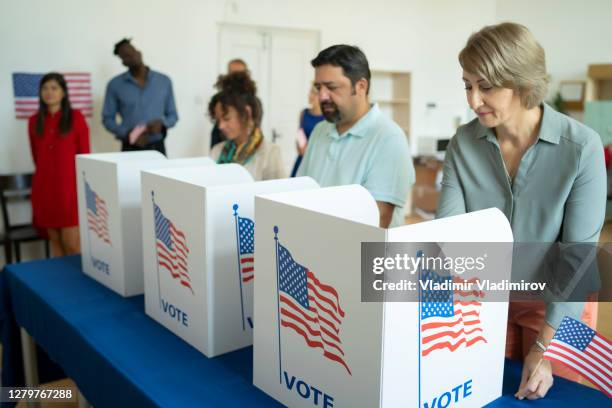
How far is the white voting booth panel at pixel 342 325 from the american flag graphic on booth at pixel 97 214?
Result: 79cm

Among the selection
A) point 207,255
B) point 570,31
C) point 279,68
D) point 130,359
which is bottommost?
point 130,359

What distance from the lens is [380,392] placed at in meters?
0.89

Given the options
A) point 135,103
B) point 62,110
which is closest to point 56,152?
point 62,110

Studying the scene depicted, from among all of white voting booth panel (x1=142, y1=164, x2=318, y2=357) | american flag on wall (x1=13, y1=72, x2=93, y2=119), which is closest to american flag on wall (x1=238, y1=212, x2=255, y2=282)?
white voting booth panel (x1=142, y1=164, x2=318, y2=357)

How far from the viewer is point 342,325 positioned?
0.95m

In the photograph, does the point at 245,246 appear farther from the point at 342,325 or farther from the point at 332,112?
the point at 332,112

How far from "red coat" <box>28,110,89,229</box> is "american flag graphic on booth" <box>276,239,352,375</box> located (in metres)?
3.16

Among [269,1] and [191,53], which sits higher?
[269,1]

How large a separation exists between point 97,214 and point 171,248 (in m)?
0.52

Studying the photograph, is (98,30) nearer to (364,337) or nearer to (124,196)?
(124,196)

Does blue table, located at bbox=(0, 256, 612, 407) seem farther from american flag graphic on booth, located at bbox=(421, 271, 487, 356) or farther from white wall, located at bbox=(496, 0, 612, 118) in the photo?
white wall, located at bbox=(496, 0, 612, 118)

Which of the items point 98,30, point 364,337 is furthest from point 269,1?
point 364,337

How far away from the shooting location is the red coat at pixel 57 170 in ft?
12.5

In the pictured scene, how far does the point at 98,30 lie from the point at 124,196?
3654 millimetres
